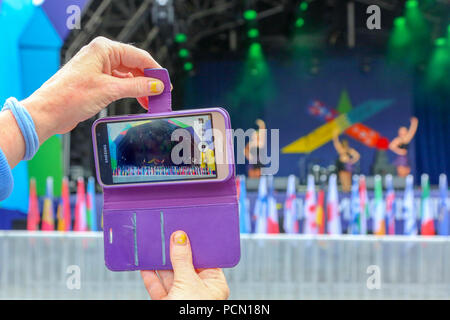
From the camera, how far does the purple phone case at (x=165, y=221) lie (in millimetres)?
604

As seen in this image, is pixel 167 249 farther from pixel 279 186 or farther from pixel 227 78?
pixel 227 78

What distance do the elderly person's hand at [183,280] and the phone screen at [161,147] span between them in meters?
0.08

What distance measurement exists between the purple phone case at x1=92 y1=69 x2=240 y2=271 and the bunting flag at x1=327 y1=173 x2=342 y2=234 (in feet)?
13.8

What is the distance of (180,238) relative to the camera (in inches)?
23.6

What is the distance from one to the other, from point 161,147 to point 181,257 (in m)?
0.13

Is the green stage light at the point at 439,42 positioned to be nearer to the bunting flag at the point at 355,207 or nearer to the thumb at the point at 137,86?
the bunting flag at the point at 355,207

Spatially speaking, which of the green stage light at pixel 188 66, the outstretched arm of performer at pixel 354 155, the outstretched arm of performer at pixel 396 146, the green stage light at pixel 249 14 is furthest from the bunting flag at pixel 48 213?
the outstretched arm of performer at pixel 396 146

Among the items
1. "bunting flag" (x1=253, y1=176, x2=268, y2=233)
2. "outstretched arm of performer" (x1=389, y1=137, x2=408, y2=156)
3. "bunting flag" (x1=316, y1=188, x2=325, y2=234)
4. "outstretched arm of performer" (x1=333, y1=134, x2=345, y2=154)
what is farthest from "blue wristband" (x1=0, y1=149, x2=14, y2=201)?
"outstretched arm of performer" (x1=389, y1=137, x2=408, y2=156)

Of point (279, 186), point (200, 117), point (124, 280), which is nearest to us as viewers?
point (200, 117)

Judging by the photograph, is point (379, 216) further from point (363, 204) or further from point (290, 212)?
point (290, 212)

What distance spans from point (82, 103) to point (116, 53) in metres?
0.08

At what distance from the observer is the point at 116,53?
2.13 feet

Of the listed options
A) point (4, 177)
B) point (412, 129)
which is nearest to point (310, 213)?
point (4, 177)

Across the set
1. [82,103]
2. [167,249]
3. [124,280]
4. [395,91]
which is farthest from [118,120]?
[395,91]
